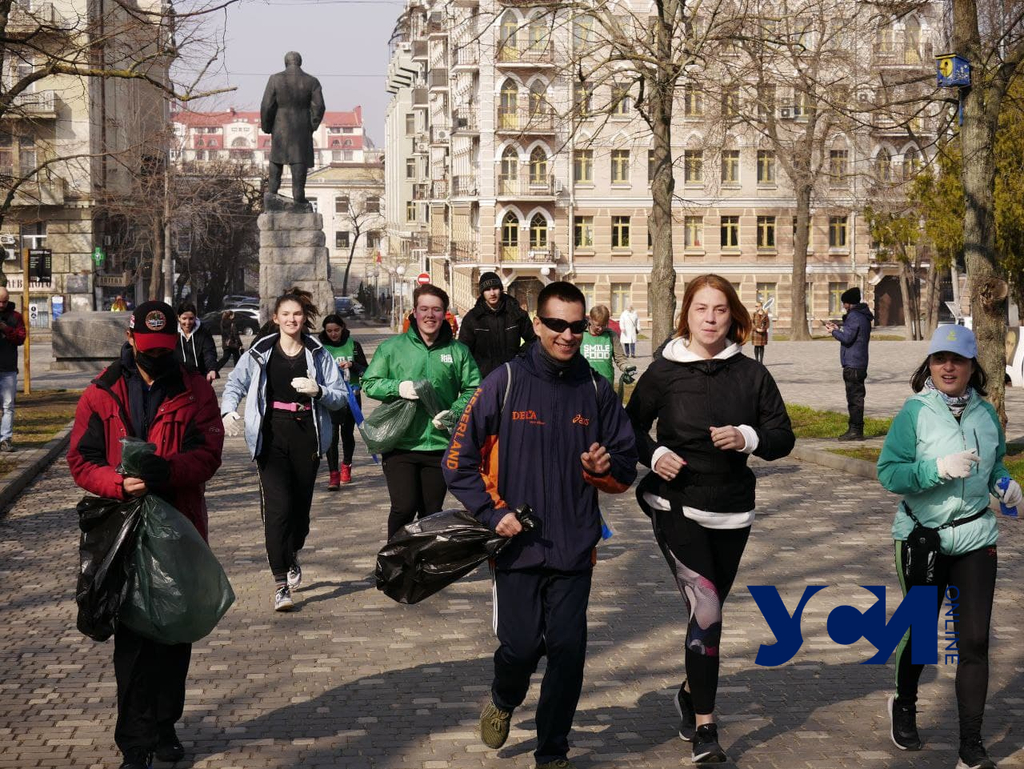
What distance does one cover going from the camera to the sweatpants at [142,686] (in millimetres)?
5496

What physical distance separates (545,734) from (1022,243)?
2962cm

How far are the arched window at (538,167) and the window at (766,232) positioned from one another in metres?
9.98

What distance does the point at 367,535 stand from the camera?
1156cm

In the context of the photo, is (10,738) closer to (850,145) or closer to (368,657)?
(368,657)

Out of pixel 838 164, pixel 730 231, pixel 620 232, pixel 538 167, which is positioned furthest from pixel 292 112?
pixel 730 231

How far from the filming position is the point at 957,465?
18.3 ft

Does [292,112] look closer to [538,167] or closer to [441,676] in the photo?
[441,676]

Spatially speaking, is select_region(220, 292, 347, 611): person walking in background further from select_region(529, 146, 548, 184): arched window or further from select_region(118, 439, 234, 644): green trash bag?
select_region(529, 146, 548, 184): arched window

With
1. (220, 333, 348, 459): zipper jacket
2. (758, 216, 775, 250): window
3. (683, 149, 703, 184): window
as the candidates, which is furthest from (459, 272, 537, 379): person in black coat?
(758, 216, 775, 250): window

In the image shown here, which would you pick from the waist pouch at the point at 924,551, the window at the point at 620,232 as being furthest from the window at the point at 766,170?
the waist pouch at the point at 924,551

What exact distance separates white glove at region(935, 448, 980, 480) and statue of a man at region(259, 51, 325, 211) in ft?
76.5

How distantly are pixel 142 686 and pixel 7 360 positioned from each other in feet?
39.9

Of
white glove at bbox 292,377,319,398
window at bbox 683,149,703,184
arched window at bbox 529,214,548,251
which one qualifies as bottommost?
white glove at bbox 292,377,319,398

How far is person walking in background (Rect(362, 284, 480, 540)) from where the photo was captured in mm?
8867
